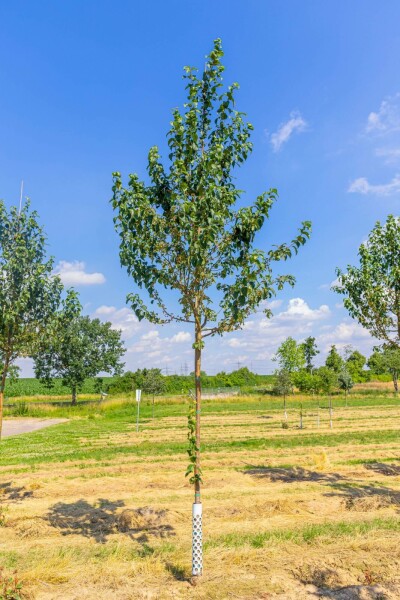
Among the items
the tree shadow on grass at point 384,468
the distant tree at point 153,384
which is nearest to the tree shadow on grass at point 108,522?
the tree shadow on grass at point 384,468

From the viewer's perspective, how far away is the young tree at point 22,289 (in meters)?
12.5

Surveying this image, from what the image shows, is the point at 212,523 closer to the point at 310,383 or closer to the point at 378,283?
the point at 378,283

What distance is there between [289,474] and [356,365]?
80756mm

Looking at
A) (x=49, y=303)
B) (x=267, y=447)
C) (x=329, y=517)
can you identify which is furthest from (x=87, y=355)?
(x=329, y=517)

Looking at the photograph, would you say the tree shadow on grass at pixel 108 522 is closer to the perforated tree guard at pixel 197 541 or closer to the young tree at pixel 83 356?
the perforated tree guard at pixel 197 541

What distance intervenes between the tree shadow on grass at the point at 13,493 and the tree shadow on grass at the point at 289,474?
7.17m

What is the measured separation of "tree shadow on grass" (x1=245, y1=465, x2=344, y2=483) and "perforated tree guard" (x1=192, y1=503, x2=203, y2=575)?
7.65 metres

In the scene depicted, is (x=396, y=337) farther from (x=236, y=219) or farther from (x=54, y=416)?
(x=54, y=416)

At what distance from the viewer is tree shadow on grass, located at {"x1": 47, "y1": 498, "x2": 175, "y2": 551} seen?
9.71 metres

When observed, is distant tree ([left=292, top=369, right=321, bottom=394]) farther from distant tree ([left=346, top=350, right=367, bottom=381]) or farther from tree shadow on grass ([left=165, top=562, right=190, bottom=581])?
distant tree ([left=346, top=350, right=367, bottom=381])

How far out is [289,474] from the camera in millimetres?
15414

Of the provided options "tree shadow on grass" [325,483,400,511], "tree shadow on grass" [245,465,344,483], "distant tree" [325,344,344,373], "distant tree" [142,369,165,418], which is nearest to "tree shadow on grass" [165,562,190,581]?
"tree shadow on grass" [325,483,400,511]

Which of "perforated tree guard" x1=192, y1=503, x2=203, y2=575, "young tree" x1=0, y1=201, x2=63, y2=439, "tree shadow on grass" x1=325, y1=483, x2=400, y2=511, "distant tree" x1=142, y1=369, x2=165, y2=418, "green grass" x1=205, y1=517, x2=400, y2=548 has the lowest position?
"tree shadow on grass" x1=325, y1=483, x2=400, y2=511

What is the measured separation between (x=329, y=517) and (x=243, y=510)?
80.4 inches
